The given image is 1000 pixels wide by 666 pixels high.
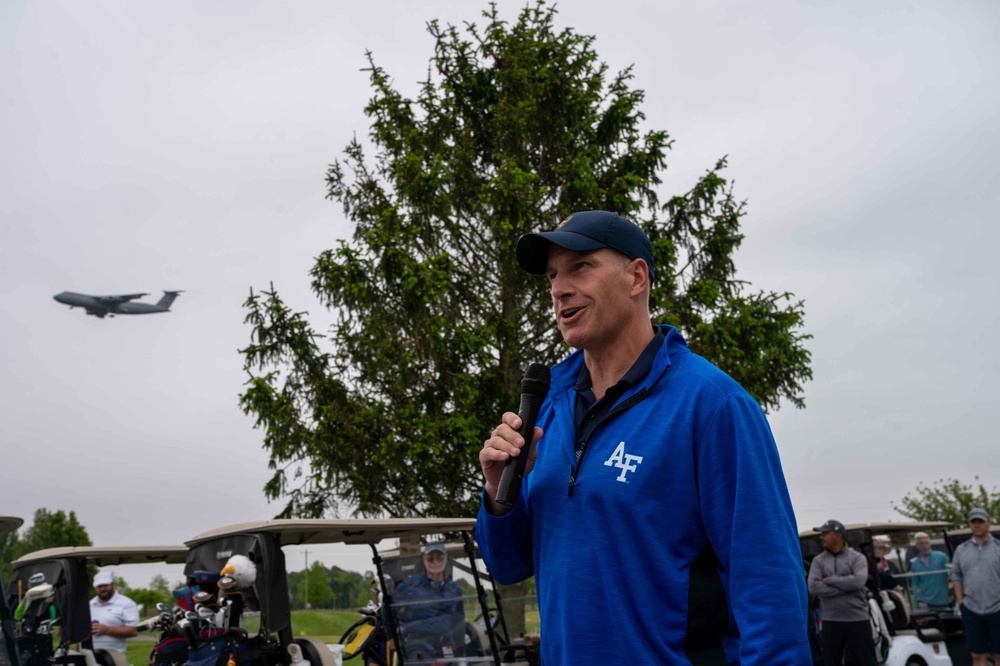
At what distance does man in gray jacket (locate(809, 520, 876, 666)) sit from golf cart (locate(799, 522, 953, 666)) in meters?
1.12

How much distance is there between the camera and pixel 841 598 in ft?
40.6

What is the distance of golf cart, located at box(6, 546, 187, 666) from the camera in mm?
9898

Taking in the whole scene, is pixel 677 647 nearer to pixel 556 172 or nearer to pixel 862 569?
pixel 862 569

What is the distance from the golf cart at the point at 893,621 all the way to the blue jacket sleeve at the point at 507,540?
11865 millimetres

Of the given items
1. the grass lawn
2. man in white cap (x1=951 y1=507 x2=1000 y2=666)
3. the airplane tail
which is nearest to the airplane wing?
the airplane tail

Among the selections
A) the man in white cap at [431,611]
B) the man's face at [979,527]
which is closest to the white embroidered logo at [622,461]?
the man in white cap at [431,611]

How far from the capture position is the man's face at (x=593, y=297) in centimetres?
258

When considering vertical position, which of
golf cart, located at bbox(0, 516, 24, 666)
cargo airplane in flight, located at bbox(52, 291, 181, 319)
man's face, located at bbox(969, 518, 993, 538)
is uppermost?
cargo airplane in flight, located at bbox(52, 291, 181, 319)

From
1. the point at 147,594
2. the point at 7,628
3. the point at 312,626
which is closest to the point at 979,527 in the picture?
the point at 312,626

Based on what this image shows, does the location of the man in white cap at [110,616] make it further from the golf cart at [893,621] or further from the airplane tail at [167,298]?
the airplane tail at [167,298]

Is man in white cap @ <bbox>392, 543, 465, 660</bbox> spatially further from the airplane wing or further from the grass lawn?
the airplane wing

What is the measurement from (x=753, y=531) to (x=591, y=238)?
0.84 metres

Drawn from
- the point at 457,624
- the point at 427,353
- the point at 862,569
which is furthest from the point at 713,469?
the point at 427,353

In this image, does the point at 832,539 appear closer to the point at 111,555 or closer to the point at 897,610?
the point at 897,610
